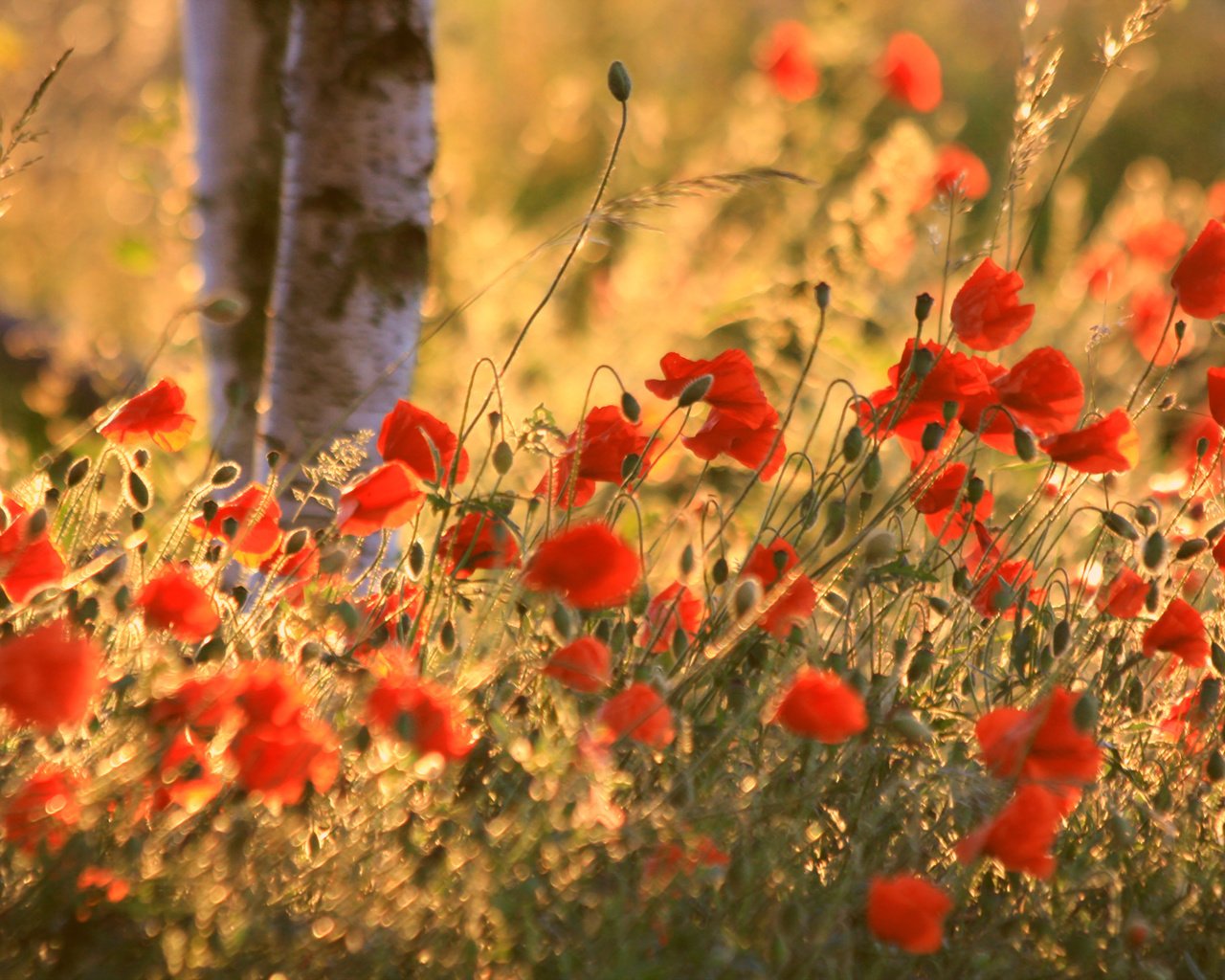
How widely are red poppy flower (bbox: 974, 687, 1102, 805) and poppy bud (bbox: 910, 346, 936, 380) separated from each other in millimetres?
443

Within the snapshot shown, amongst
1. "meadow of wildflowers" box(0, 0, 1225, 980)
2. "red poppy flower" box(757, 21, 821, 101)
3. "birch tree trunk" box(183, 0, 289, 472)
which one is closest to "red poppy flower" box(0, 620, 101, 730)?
"meadow of wildflowers" box(0, 0, 1225, 980)

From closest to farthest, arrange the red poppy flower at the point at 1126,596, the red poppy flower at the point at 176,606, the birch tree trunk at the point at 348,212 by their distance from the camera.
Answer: the red poppy flower at the point at 176,606 < the red poppy flower at the point at 1126,596 < the birch tree trunk at the point at 348,212

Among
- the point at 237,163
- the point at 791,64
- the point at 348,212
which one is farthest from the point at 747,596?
the point at 791,64

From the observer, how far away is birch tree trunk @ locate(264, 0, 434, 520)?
257cm

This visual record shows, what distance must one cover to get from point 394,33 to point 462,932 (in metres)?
1.62

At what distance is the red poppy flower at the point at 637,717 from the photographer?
1.43 m

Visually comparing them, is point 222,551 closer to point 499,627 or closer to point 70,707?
point 499,627

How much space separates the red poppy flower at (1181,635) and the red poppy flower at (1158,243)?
109 inches

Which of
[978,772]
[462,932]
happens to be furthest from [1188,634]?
[462,932]

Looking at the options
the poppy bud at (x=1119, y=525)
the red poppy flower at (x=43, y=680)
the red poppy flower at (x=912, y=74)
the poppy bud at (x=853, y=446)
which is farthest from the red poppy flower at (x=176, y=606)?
the red poppy flower at (x=912, y=74)

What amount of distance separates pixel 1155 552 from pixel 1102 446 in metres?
0.13

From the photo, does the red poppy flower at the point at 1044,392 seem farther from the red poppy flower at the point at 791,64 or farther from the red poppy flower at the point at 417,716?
the red poppy flower at the point at 791,64

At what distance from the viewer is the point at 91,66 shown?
328 inches

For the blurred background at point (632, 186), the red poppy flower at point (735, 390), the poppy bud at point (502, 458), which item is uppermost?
the red poppy flower at point (735, 390)
